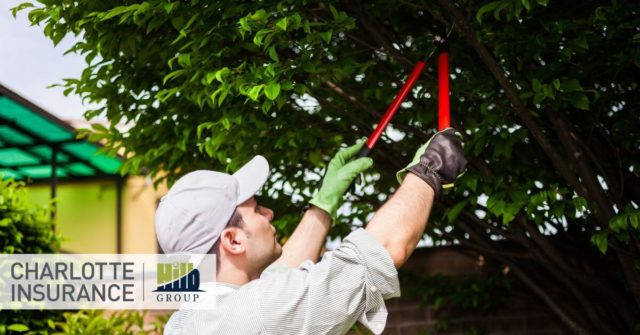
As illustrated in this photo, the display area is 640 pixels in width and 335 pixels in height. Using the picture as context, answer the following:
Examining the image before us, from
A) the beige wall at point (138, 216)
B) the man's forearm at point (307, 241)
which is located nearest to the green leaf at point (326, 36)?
the man's forearm at point (307, 241)

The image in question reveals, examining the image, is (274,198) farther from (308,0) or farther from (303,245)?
(303,245)

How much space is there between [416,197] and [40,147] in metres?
10.6

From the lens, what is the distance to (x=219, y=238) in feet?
7.88

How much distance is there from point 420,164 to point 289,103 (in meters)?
2.76

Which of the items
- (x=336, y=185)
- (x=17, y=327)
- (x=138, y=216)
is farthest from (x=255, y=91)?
(x=138, y=216)

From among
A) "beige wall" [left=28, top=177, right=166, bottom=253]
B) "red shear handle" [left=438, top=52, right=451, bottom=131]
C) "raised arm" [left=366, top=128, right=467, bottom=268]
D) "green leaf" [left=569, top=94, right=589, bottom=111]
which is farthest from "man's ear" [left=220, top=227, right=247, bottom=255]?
"beige wall" [left=28, top=177, right=166, bottom=253]

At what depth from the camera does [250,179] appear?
2.54m

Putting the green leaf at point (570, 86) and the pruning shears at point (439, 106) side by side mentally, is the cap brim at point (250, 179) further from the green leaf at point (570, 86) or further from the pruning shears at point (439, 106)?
the green leaf at point (570, 86)

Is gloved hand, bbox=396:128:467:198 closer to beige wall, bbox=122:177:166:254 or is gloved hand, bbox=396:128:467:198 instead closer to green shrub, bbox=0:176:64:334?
green shrub, bbox=0:176:64:334

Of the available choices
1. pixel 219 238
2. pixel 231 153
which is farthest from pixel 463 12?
pixel 219 238

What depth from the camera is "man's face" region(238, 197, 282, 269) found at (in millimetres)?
2410

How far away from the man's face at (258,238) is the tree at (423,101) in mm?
1508

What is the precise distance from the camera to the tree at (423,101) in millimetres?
4145

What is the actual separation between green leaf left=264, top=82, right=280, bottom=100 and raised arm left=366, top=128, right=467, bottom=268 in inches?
60.5
